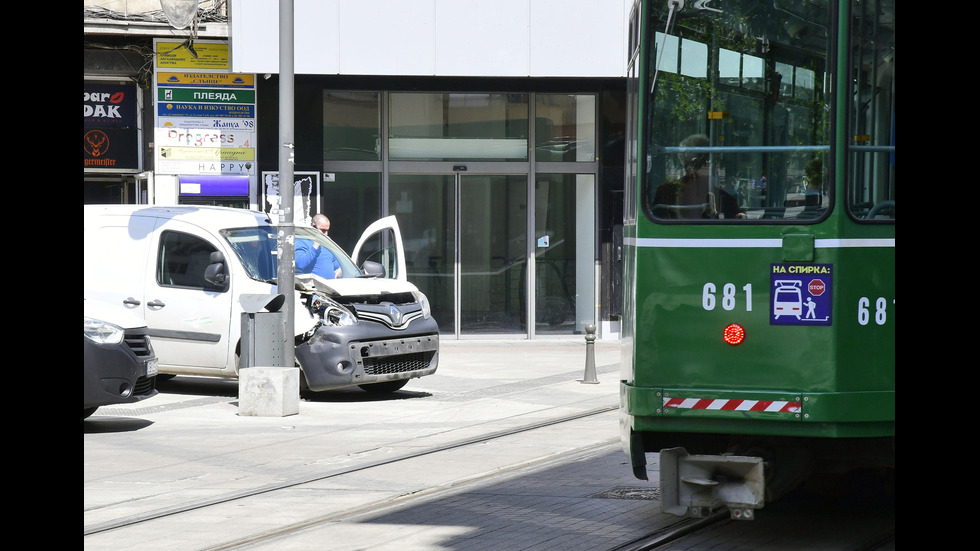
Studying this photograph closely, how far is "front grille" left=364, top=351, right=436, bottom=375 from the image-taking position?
12.8m

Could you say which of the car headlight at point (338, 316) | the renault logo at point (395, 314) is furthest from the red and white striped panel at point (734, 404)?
the renault logo at point (395, 314)

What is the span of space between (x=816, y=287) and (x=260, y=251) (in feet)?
28.9

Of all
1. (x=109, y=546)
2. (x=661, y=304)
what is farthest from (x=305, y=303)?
(x=661, y=304)

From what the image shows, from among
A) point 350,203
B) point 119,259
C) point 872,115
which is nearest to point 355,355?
point 119,259

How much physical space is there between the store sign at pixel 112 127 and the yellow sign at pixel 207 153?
888mm

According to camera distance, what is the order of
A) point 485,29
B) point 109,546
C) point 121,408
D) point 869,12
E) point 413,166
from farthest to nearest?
1. point 413,166
2. point 485,29
3. point 121,408
4. point 109,546
5. point 869,12

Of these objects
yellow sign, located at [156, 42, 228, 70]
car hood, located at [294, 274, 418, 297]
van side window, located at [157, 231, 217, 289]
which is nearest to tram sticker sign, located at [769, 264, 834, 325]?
car hood, located at [294, 274, 418, 297]

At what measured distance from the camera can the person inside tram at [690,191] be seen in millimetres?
6082

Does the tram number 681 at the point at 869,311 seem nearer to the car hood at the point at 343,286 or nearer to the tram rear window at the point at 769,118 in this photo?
the tram rear window at the point at 769,118

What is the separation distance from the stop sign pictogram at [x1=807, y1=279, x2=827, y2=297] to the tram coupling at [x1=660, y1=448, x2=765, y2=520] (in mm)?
855

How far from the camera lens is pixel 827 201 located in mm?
5906

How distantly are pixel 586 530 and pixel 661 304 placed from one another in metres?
1.53
